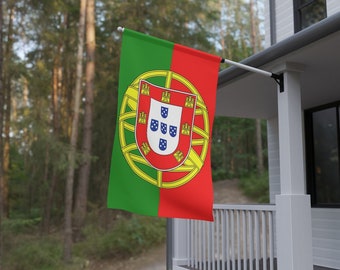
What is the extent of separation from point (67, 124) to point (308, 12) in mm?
14179

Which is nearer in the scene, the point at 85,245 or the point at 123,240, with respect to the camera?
the point at 123,240

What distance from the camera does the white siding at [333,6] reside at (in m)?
6.02

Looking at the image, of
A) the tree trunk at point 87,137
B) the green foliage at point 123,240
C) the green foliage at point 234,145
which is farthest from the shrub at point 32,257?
the green foliage at point 234,145

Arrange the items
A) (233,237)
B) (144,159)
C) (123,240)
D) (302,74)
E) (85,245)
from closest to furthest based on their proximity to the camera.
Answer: (144,159) → (302,74) → (233,237) → (123,240) → (85,245)

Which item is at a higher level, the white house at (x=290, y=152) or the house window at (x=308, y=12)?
the house window at (x=308, y=12)

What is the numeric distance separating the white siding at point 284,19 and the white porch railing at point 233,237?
10.3 ft

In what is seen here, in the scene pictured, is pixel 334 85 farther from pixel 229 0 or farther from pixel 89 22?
pixel 229 0

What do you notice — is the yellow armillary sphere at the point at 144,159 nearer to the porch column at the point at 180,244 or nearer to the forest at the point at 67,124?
the porch column at the point at 180,244

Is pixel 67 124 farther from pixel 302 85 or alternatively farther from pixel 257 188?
pixel 302 85

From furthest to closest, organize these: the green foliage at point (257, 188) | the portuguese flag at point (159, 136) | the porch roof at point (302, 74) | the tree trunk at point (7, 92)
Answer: the green foliage at point (257, 188)
the tree trunk at point (7, 92)
the porch roof at point (302, 74)
the portuguese flag at point (159, 136)

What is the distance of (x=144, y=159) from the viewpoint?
3635 mm

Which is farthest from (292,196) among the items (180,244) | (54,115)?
(54,115)

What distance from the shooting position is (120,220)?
49.0 ft

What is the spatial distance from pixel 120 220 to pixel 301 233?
11.2 meters
